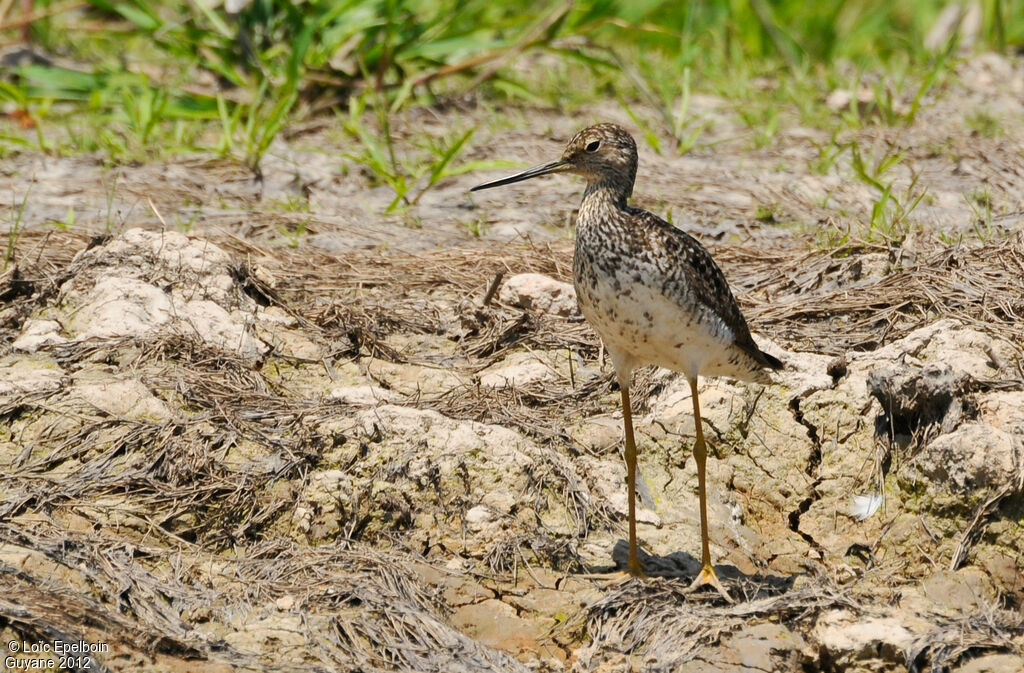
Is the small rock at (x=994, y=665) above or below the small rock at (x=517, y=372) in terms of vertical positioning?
above

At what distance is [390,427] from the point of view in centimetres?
483

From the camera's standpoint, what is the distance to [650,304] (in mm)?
4539

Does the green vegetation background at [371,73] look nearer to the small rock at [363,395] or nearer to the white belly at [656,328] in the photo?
the small rock at [363,395]

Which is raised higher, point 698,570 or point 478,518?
point 478,518

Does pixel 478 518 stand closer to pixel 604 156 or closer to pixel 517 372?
pixel 517 372

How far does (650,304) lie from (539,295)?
1460 millimetres

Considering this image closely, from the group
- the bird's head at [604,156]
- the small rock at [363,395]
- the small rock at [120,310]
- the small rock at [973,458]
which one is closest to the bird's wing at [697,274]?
the bird's head at [604,156]

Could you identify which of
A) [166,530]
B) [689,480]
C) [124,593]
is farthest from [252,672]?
[689,480]

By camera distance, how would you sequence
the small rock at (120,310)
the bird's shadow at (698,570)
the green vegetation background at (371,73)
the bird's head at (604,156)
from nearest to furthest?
the bird's shadow at (698,570) < the bird's head at (604,156) < the small rock at (120,310) < the green vegetation background at (371,73)

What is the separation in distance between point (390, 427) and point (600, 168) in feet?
4.32

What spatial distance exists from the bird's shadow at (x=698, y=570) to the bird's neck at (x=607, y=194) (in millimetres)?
1304

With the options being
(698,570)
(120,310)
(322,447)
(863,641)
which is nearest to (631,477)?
(698,570)

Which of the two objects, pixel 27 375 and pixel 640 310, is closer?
pixel 640 310

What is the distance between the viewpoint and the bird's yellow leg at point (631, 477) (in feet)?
15.2
